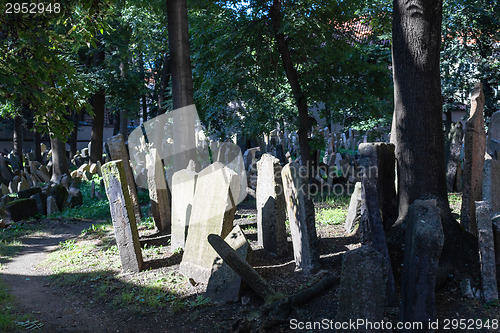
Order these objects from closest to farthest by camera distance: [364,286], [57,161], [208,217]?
[364,286], [208,217], [57,161]

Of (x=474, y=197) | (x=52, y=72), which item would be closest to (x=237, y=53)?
(x=52, y=72)

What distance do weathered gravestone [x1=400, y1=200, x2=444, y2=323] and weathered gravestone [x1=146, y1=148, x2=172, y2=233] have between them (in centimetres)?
544

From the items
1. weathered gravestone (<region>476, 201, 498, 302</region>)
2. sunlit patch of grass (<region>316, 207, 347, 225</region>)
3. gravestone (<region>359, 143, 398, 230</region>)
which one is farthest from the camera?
sunlit patch of grass (<region>316, 207, 347, 225</region>)

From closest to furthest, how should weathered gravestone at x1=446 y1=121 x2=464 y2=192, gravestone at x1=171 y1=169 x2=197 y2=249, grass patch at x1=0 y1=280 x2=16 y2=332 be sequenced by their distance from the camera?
grass patch at x1=0 y1=280 x2=16 y2=332 → gravestone at x1=171 y1=169 x2=197 y2=249 → weathered gravestone at x1=446 y1=121 x2=464 y2=192

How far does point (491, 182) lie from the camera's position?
5.40 m

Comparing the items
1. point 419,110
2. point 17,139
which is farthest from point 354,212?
point 17,139

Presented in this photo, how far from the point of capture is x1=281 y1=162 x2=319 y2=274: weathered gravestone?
520 centimetres

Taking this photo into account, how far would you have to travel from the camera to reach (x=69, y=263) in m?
7.20

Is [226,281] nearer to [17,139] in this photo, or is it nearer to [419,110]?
[419,110]

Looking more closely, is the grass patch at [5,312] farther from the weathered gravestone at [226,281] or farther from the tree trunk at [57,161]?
the tree trunk at [57,161]

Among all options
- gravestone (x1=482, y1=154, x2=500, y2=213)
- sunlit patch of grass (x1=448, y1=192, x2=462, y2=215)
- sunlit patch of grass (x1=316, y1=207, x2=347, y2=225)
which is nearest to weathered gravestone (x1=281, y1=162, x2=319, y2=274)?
gravestone (x1=482, y1=154, x2=500, y2=213)

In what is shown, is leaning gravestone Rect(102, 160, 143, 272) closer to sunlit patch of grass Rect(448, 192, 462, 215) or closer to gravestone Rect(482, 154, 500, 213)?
gravestone Rect(482, 154, 500, 213)

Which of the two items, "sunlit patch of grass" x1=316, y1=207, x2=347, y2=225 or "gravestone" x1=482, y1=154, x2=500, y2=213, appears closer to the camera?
"gravestone" x1=482, y1=154, x2=500, y2=213

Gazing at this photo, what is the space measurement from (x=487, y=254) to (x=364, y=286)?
1.68 m
